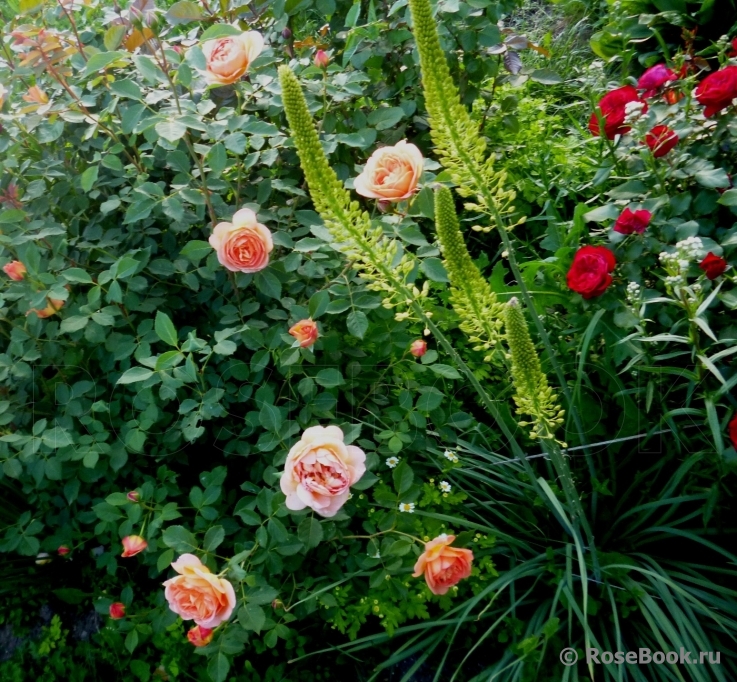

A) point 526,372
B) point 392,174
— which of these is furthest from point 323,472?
point 392,174

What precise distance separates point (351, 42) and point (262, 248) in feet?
2.52

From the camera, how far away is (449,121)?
1289 mm

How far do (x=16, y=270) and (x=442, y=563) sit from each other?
128 cm

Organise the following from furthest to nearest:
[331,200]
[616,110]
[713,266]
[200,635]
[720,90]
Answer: [616,110] < [720,90] < [713,266] < [200,635] < [331,200]

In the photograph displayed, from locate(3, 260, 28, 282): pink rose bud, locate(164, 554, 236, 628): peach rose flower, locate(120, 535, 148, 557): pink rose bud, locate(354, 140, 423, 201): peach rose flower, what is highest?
locate(354, 140, 423, 201): peach rose flower

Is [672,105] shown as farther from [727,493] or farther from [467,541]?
[467,541]

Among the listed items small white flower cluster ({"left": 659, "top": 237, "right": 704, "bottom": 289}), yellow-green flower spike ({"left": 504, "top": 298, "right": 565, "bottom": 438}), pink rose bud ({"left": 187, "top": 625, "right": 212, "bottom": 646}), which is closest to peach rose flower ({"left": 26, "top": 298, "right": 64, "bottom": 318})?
pink rose bud ({"left": 187, "top": 625, "right": 212, "bottom": 646})

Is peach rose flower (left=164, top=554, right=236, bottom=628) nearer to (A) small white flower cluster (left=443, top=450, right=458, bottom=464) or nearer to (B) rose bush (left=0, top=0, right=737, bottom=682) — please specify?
(B) rose bush (left=0, top=0, right=737, bottom=682)

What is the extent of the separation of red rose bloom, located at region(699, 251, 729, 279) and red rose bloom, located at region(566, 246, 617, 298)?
0.22 m

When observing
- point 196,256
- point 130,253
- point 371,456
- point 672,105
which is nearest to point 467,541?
point 371,456

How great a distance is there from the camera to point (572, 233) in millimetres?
2105

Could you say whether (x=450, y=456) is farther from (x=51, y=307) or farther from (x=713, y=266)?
(x=51, y=307)

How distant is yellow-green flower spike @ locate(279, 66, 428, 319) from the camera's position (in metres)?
1.19

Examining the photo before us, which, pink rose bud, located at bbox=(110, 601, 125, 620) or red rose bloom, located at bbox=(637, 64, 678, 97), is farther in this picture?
red rose bloom, located at bbox=(637, 64, 678, 97)
